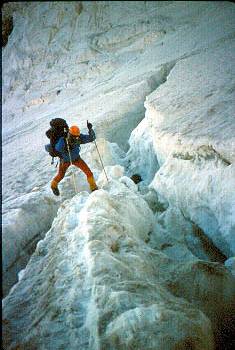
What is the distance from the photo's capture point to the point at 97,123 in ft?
32.0

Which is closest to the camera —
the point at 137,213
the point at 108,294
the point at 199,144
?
the point at 108,294

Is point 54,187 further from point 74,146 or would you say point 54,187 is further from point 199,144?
point 199,144

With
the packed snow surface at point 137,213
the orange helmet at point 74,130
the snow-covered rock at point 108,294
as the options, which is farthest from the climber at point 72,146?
the snow-covered rock at point 108,294

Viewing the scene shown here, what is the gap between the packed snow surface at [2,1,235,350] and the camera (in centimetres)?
305

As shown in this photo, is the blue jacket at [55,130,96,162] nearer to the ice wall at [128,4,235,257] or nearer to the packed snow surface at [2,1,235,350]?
the packed snow surface at [2,1,235,350]

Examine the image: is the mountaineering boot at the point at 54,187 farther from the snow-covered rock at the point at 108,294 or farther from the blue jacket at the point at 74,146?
the snow-covered rock at the point at 108,294

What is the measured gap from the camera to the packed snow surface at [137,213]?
120 inches

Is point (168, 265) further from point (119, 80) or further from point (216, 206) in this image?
point (119, 80)

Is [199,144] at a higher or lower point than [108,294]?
lower

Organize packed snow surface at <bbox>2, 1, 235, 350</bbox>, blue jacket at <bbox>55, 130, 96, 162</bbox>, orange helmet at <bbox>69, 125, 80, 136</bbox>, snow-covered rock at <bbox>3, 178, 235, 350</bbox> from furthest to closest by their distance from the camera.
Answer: blue jacket at <bbox>55, 130, 96, 162</bbox>
orange helmet at <bbox>69, 125, 80, 136</bbox>
packed snow surface at <bbox>2, 1, 235, 350</bbox>
snow-covered rock at <bbox>3, 178, 235, 350</bbox>

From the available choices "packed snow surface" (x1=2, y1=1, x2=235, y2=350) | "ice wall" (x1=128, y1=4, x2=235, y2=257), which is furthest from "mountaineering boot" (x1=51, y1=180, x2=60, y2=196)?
"ice wall" (x1=128, y1=4, x2=235, y2=257)

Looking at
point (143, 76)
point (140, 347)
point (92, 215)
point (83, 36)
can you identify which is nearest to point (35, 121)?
point (143, 76)

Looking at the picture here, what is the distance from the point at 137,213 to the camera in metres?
5.37

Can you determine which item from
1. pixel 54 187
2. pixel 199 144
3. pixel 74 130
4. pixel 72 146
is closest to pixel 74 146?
pixel 72 146
